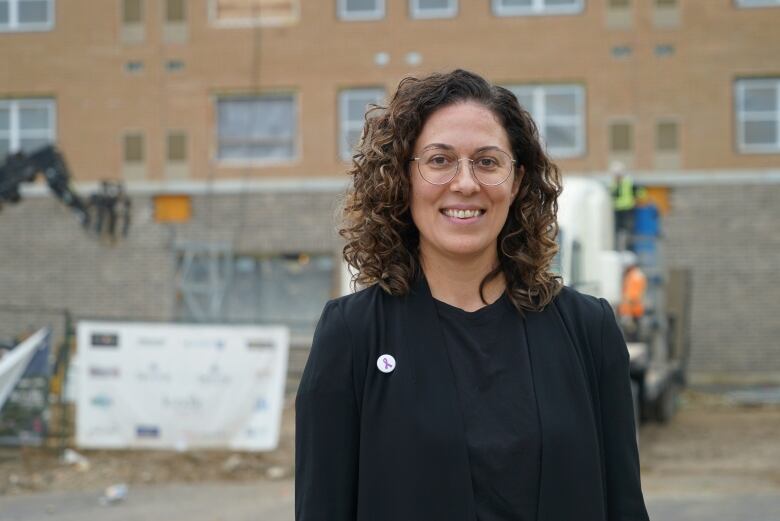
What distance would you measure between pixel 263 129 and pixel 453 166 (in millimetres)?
22131

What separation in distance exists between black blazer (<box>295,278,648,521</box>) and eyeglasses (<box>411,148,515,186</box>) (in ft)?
0.89

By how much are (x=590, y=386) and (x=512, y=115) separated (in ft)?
2.25

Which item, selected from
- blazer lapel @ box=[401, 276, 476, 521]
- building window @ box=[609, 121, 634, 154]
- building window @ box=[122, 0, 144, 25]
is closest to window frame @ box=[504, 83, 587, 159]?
building window @ box=[609, 121, 634, 154]

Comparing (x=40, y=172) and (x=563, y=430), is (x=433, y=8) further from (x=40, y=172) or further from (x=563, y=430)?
(x=563, y=430)

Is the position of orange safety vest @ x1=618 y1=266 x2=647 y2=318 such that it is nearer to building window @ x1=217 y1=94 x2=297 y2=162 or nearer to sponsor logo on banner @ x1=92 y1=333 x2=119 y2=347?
sponsor logo on banner @ x1=92 y1=333 x2=119 y2=347

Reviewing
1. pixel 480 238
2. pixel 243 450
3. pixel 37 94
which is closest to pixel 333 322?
pixel 480 238

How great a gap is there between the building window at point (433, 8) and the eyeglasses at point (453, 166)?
22.0m

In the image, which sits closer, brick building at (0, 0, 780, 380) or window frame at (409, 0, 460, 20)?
brick building at (0, 0, 780, 380)

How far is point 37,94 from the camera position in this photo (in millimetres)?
24750

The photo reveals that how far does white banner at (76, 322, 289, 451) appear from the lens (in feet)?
39.4

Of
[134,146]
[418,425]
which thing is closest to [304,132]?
[134,146]

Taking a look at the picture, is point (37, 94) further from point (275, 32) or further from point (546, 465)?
point (546, 465)

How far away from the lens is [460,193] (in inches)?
106

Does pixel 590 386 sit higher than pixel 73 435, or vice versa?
pixel 590 386
